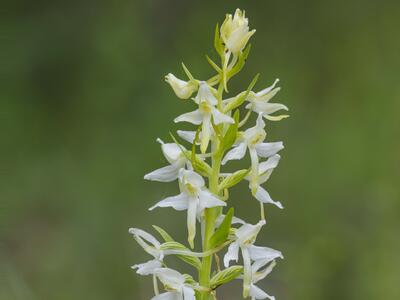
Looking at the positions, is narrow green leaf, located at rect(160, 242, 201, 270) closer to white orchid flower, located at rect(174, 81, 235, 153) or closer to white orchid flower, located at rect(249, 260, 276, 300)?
white orchid flower, located at rect(249, 260, 276, 300)

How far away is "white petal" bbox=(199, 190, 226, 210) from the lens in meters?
2.83

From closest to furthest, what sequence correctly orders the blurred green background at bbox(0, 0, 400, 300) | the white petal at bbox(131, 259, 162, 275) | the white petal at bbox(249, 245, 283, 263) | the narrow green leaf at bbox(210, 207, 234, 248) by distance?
1. the narrow green leaf at bbox(210, 207, 234, 248)
2. the white petal at bbox(131, 259, 162, 275)
3. the white petal at bbox(249, 245, 283, 263)
4. the blurred green background at bbox(0, 0, 400, 300)

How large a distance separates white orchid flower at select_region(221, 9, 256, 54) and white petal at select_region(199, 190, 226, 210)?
541 millimetres

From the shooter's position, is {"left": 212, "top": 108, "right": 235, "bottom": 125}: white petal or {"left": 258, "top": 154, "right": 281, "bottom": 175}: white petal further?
{"left": 258, "top": 154, "right": 281, "bottom": 175}: white petal

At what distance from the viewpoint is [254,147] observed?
302cm

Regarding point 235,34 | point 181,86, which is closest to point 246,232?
point 181,86

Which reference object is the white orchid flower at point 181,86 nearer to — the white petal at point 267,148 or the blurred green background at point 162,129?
the white petal at point 267,148

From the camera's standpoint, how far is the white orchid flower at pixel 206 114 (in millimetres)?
2879

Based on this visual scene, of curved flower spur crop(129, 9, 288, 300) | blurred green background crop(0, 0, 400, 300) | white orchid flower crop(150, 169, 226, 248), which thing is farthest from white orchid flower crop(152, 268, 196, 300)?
blurred green background crop(0, 0, 400, 300)
